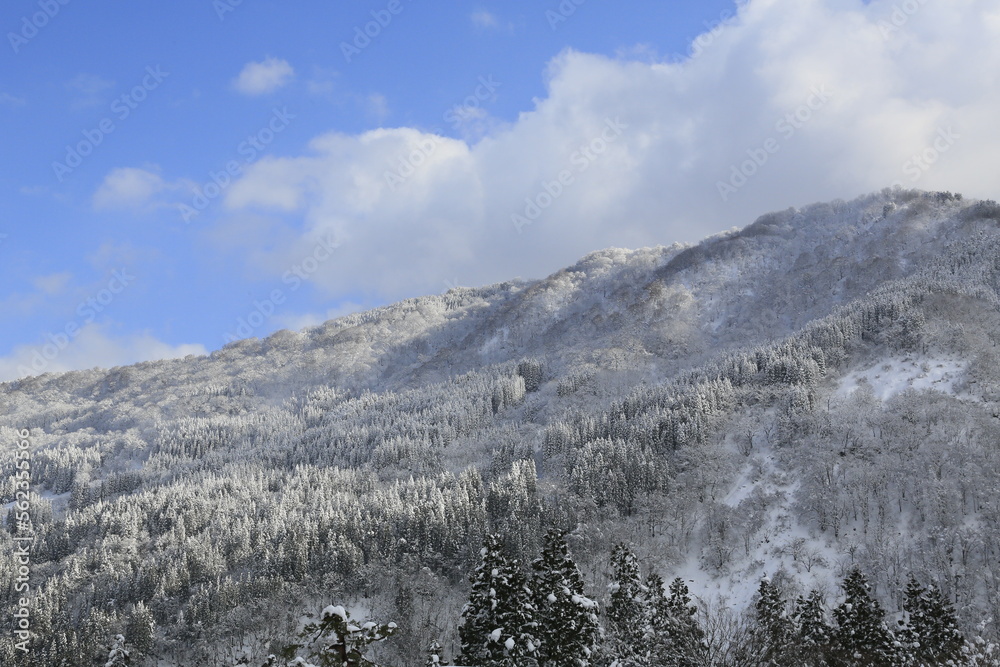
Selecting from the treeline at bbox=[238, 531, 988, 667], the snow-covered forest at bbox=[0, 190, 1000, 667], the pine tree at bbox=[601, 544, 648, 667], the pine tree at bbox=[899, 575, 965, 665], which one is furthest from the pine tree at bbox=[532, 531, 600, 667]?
the pine tree at bbox=[899, 575, 965, 665]

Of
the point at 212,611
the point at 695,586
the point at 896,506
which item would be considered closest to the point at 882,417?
the point at 896,506

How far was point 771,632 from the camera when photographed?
55156 mm

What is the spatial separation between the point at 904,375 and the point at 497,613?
157m

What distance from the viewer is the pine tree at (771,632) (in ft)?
129

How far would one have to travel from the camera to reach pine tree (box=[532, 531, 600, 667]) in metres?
39.1


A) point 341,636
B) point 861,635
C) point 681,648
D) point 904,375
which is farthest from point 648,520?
point 341,636

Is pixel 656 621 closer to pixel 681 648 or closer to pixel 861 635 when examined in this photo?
pixel 681 648

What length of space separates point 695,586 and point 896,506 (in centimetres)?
3996

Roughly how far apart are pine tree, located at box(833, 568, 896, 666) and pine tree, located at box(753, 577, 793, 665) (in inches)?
176

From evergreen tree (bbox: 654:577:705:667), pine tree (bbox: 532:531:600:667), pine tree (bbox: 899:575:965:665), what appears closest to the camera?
evergreen tree (bbox: 654:577:705:667)

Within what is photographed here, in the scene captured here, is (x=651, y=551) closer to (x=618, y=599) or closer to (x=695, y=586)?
(x=695, y=586)

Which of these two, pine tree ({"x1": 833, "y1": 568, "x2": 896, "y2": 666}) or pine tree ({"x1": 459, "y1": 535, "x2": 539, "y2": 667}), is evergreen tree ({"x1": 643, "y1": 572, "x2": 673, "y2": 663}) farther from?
pine tree ({"x1": 833, "y1": 568, "x2": 896, "y2": 666})

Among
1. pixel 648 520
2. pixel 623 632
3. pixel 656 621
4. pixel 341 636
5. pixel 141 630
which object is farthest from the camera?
pixel 648 520

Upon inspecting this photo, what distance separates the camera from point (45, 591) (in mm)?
130125
